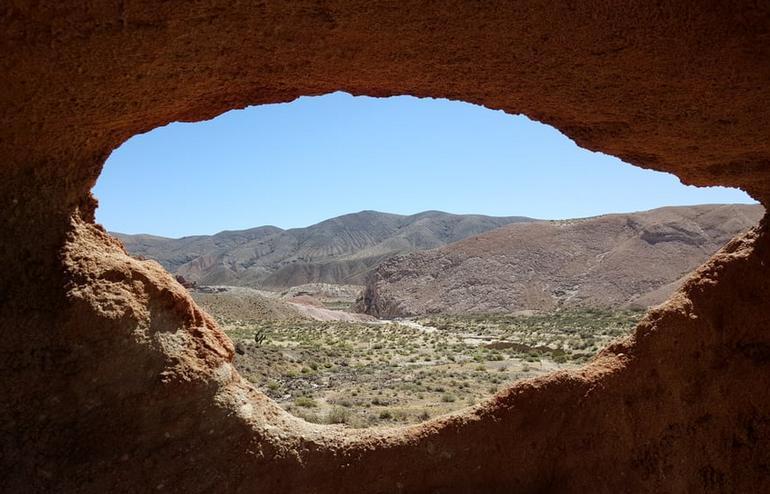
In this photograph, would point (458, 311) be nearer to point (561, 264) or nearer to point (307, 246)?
point (561, 264)

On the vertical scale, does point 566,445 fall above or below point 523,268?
below

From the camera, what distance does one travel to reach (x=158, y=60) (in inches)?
147

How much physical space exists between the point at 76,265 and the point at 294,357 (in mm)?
22770

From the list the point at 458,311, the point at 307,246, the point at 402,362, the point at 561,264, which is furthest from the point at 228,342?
the point at 307,246

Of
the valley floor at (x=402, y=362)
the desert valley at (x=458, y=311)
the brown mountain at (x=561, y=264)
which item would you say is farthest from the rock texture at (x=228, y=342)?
the brown mountain at (x=561, y=264)

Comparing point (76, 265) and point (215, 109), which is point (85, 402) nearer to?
point (76, 265)

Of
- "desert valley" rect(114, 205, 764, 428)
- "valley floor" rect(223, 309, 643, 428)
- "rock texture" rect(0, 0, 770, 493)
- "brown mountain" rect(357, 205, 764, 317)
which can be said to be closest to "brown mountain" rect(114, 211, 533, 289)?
"desert valley" rect(114, 205, 764, 428)

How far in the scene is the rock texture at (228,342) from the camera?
3.61m

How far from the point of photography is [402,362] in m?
27.0

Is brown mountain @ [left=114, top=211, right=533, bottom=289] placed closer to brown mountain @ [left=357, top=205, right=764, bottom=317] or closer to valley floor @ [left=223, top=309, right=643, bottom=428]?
brown mountain @ [left=357, top=205, right=764, bottom=317]

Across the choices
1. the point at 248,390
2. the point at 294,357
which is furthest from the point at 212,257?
the point at 248,390

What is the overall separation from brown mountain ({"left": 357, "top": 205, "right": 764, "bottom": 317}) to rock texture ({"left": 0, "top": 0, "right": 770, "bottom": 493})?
167 ft

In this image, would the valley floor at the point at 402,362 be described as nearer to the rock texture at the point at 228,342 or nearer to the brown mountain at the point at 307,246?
the rock texture at the point at 228,342

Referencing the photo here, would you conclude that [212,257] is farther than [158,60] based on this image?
Yes
